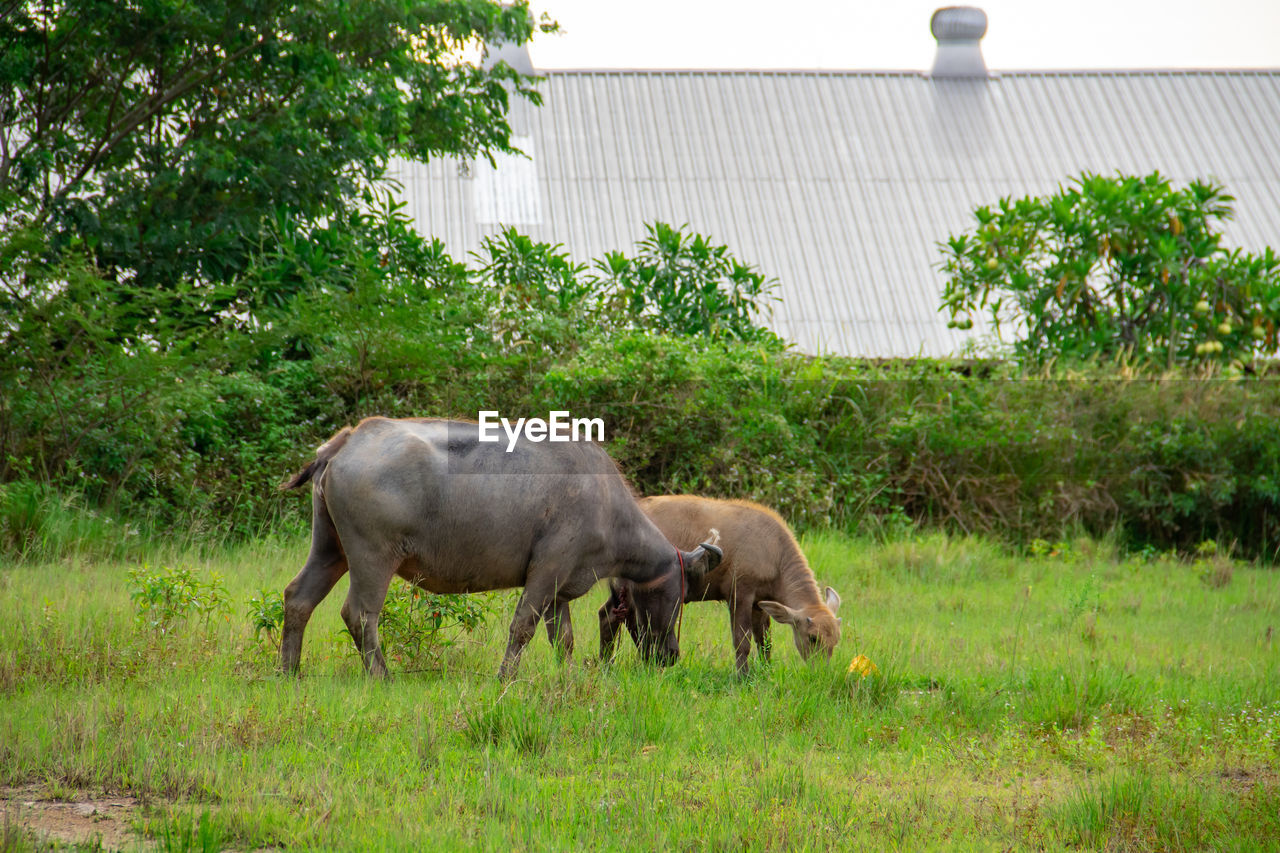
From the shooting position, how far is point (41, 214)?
1208 centimetres

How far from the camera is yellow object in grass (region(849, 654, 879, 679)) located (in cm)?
689

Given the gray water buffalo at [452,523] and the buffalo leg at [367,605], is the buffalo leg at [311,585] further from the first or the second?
the buffalo leg at [367,605]

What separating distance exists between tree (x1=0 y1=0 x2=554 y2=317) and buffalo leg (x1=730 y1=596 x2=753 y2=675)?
24.2 feet

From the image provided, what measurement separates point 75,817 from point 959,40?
2466 centimetres

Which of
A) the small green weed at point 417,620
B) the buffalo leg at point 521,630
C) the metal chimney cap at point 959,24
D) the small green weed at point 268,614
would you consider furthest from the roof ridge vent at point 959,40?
the small green weed at point 268,614

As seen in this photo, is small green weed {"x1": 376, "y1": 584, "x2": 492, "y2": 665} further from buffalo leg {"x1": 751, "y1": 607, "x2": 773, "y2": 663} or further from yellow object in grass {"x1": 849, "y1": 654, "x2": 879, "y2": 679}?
yellow object in grass {"x1": 849, "y1": 654, "x2": 879, "y2": 679}

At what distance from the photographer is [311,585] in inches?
276

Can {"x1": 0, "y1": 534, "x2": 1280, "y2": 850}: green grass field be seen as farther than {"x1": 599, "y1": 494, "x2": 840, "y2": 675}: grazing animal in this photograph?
No

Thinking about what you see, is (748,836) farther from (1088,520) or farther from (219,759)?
(1088,520)

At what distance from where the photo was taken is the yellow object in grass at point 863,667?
6891mm

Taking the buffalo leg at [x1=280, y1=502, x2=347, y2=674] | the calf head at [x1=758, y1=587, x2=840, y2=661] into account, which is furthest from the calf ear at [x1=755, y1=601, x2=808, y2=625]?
the buffalo leg at [x1=280, y1=502, x2=347, y2=674]

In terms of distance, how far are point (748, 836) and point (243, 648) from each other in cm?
397

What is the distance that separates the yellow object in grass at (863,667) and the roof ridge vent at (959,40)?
20382 mm

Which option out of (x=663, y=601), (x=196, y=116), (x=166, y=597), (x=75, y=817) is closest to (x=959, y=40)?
(x=196, y=116)
